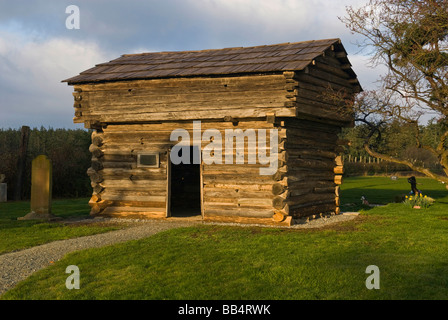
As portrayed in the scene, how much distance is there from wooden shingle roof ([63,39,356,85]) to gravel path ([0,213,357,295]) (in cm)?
455

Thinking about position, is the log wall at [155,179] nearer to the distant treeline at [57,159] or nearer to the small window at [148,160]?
the small window at [148,160]

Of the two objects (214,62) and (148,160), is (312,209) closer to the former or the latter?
(148,160)

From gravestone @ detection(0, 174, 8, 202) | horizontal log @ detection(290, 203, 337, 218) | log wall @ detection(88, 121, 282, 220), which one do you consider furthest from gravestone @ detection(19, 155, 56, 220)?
gravestone @ detection(0, 174, 8, 202)

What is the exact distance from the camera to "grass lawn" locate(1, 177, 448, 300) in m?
6.83

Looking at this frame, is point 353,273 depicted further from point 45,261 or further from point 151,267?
point 45,261

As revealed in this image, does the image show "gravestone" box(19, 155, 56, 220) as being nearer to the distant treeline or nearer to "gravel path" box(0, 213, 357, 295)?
"gravel path" box(0, 213, 357, 295)

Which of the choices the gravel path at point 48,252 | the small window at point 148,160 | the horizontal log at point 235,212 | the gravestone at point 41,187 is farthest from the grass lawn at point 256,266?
the gravestone at point 41,187

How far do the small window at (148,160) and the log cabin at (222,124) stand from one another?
0.04 m

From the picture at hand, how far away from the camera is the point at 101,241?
10.8 metres

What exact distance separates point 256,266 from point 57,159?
1971 centimetres

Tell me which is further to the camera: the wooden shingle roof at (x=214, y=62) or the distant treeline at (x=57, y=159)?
the distant treeline at (x=57, y=159)

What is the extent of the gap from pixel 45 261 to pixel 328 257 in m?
5.44

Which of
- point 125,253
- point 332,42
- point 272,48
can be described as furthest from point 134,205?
point 332,42

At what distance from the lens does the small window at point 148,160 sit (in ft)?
49.5
